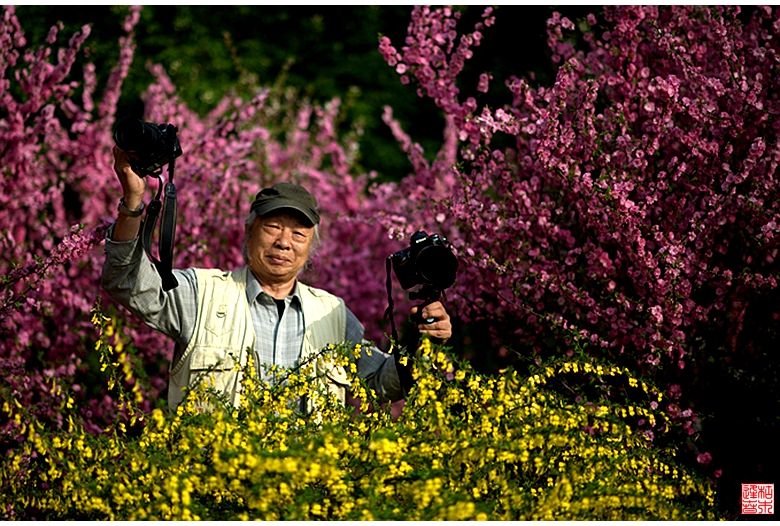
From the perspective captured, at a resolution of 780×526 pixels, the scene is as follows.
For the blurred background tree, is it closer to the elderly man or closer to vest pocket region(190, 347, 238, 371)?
the elderly man

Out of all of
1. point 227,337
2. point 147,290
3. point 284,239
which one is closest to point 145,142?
point 147,290

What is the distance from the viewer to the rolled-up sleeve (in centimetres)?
298

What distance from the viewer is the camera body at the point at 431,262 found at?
304 cm

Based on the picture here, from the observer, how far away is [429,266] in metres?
3.05

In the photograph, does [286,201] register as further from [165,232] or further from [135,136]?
[135,136]

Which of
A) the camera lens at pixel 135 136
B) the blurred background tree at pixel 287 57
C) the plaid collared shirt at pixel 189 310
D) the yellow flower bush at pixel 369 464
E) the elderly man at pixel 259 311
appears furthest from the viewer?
the blurred background tree at pixel 287 57

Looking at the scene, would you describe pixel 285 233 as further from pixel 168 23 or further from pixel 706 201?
pixel 168 23

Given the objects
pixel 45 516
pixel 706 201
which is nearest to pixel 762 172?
pixel 706 201

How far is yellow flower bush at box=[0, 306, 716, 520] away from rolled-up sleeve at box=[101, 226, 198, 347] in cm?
23

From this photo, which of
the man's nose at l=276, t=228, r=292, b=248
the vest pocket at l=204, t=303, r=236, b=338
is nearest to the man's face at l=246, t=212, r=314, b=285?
the man's nose at l=276, t=228, r=292, b=248

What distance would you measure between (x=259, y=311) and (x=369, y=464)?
1112mm

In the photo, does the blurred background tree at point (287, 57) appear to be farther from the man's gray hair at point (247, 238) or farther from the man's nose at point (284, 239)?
the man's nose at point (284, 239)

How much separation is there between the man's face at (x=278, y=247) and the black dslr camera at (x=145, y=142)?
0.52 metres

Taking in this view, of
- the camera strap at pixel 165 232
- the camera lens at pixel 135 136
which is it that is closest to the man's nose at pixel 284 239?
the camera strap at pixel 165 232
